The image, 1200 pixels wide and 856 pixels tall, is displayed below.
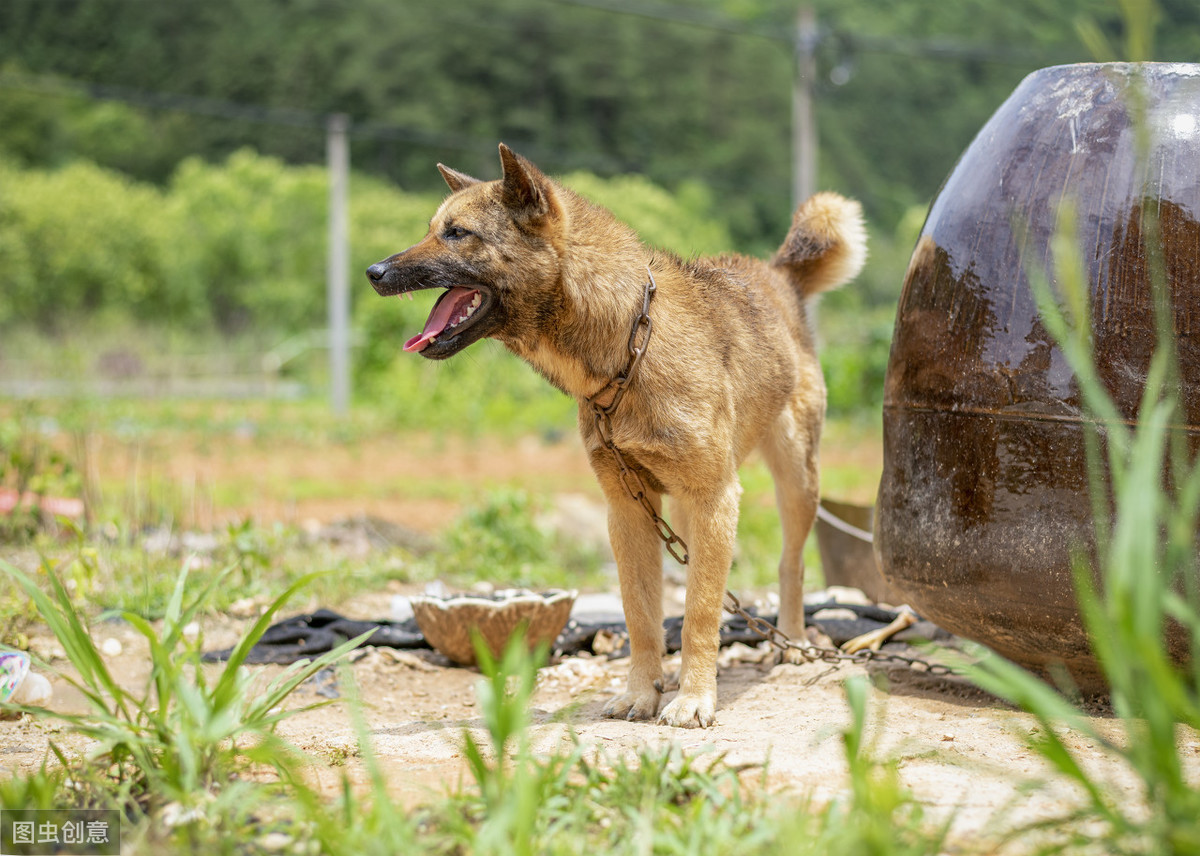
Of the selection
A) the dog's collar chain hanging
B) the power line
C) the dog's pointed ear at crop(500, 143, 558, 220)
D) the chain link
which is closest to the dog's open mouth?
the dog's pointed ear at crop(500, 143, 558, 220)

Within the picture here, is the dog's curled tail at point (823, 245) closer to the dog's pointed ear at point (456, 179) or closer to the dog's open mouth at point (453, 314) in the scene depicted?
the dog's pointed ear at point (456, 179)

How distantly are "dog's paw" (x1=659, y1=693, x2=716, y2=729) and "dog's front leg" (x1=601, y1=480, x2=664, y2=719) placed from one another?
0.95ft

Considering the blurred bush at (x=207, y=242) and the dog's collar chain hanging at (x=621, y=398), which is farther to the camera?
the blurred bush at (x=207, y=242)

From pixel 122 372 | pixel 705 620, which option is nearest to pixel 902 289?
pixel 705 620

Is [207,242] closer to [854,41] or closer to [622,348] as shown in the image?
[854,41]

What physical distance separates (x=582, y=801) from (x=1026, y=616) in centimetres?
205

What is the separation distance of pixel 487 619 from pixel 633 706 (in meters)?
1.01

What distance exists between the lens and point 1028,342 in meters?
3.73

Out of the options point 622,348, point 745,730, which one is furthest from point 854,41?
point 745,730

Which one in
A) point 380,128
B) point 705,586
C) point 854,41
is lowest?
point 705,586

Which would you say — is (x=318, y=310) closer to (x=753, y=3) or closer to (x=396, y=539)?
(x=753, y=3)

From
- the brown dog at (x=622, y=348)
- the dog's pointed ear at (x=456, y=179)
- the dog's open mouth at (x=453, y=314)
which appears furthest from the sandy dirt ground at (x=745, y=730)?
the dog's pointed ear at (x=456, y=179)

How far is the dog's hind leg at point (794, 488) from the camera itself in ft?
16.5

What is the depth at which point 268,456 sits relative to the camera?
1495cm
